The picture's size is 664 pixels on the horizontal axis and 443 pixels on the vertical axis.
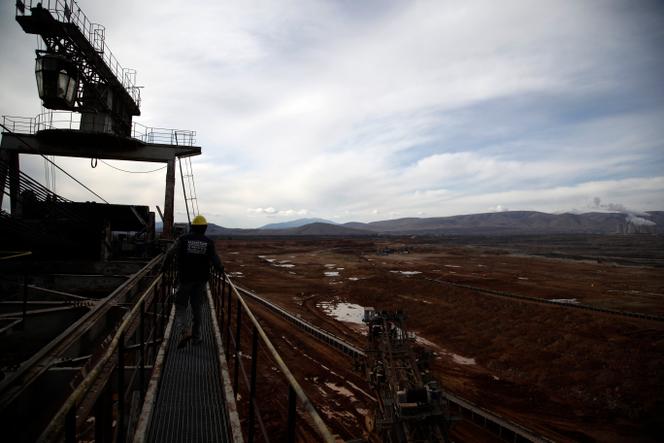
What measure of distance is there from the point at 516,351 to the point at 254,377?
14.0 metres

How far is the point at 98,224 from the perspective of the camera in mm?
Answer: 11859

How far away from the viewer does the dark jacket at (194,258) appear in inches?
196

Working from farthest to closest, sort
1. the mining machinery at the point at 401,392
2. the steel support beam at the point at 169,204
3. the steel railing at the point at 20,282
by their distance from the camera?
the steel support beam at the point at 169,204, the steel railing at the point at 20,282, the mining machinery at the point at 401,392

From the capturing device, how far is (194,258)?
4996 mm

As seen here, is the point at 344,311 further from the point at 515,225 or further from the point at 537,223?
the point at 537,223

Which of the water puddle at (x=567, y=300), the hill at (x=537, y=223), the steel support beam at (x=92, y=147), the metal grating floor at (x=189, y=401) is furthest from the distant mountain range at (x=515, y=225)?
the metal grating floor at (x=189, y=401)

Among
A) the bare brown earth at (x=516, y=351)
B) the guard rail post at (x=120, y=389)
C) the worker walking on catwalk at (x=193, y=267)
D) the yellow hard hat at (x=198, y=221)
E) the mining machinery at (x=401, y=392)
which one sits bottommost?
the bare brown earth at (x=516, y=351)

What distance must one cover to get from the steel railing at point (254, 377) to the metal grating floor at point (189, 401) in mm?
287

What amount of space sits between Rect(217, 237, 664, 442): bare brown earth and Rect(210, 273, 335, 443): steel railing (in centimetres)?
105

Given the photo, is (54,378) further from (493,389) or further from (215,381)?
(493,389)

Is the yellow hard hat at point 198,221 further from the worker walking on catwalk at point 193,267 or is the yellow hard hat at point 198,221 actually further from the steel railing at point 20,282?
the steel railing at point 20,282

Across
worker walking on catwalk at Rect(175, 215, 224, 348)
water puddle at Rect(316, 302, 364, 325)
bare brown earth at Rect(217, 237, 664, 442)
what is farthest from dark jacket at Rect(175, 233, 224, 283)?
water puddle at Rect(316, 302, 364, 325)

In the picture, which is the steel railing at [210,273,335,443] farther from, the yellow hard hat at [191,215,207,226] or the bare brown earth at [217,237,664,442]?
the bare brown earth at [217,237,664,442]

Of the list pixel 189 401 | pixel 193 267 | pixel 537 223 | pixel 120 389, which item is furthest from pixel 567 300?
pixel 537 223
